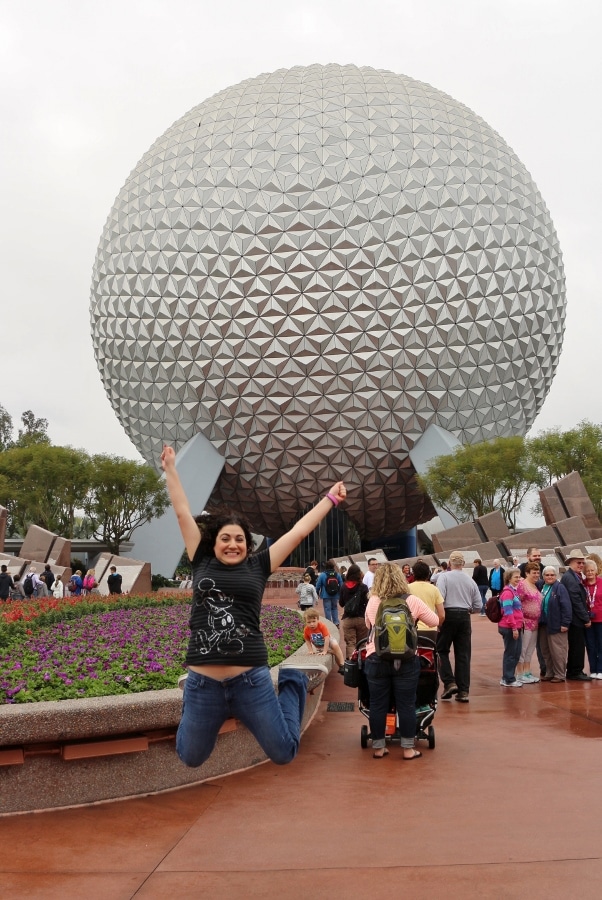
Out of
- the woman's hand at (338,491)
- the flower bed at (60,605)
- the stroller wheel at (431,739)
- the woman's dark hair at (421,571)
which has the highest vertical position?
the woman's hand at (338,491)

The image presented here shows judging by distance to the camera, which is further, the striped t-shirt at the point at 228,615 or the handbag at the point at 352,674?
the handbag at the point at 352,674

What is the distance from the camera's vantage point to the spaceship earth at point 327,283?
3381 cm

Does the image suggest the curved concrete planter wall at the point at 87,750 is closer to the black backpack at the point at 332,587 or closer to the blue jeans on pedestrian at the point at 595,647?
the blue jeans on pedestrian at the point at 595,647

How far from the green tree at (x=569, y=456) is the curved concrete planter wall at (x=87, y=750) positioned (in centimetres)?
3073

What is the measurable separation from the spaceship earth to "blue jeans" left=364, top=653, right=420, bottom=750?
91.2 feet

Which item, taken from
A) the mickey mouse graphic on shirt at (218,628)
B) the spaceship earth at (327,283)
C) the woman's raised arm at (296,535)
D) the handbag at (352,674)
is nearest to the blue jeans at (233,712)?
the mickey mouse graphic on shirt at (218,628)

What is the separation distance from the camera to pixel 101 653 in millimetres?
8047

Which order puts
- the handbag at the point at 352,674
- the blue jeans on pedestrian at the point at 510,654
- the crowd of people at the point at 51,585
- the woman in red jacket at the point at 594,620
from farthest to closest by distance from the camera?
1. the crowd of people at the point at 51,585
2. the woman in red jacket at the point at 594,620
3. the blue jeans on pedestrian at the point at 510,654
4. the handbag at the point at 352,674

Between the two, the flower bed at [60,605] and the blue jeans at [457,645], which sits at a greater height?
the flower bed at [60,605]

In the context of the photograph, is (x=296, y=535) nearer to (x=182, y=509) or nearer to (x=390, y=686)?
(x=182, y=509)

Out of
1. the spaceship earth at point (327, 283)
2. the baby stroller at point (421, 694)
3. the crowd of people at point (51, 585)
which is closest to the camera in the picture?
the baby stroller at point (421, 694)

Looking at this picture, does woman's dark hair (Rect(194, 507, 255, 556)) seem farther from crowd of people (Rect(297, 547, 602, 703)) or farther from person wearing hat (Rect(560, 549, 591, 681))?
person wearing hat (Rect(560, 549, 591, 681))

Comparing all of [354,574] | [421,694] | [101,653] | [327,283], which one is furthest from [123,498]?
[421,694]

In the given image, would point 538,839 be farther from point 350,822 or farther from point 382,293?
point 382,293
